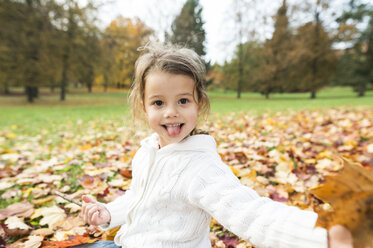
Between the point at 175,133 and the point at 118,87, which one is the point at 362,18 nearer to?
the point at 175,133

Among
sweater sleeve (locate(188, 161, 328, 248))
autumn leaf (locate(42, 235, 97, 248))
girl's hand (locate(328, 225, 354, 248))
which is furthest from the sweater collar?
autumn leaf (locate(42, 235, 97, 248))

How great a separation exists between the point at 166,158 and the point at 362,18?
29.5m

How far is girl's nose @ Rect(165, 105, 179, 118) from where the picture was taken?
109cm

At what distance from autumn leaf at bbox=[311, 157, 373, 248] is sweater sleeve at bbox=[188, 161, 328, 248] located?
0.16 metres

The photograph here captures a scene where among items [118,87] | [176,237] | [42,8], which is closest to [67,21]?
[42,8]

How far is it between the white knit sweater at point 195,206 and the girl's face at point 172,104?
0.07m

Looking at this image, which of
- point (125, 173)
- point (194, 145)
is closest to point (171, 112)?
point (194, 145)

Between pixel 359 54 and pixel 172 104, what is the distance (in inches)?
1151

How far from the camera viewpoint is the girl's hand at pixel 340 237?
53cm

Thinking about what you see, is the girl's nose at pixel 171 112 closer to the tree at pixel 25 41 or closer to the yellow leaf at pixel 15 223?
the yellow leaf at pixel 15 223

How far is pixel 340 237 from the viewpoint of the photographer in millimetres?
545

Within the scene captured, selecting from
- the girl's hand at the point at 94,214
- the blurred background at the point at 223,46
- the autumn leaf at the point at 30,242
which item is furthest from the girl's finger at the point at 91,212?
the blurred background at the point at 223,46

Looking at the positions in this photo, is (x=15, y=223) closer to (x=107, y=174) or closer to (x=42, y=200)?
(x=42, y=200)

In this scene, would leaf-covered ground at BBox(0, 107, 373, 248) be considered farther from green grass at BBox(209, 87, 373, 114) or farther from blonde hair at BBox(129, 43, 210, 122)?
green grass at BBox(209, 87, 373, 114)
